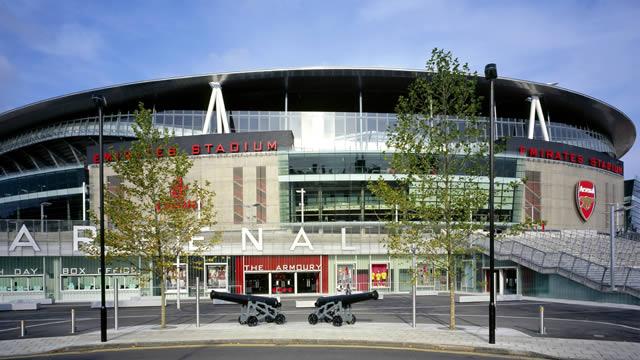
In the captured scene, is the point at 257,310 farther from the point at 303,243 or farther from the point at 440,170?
the point at 303,243

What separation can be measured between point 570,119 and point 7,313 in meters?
67.1

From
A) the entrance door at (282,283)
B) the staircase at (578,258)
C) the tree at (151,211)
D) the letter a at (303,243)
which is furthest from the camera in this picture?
the entrance door at (282,283)

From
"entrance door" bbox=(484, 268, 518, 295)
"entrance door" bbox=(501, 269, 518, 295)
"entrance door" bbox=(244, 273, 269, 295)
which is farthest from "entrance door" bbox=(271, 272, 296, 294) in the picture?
"entrance door" bbox=(501, 269, 518, 295)

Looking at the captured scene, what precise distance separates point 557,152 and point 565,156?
138cm

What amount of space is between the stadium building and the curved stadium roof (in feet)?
0.77

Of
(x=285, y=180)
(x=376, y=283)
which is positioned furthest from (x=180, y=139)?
(x=376, y=283)

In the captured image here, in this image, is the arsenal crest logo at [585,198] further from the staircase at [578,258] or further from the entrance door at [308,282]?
the entrance door at [308,282]

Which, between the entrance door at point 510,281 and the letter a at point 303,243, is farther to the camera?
the letter a at point 303,243

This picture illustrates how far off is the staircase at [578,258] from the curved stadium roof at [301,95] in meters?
18.7

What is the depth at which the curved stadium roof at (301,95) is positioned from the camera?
5647 centimetres

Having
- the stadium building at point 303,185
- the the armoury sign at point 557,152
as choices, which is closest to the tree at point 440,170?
the stadium building at point 303,185

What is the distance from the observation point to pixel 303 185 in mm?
53719

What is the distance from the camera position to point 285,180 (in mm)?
52312

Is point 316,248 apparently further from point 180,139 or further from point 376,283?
point 180,139
